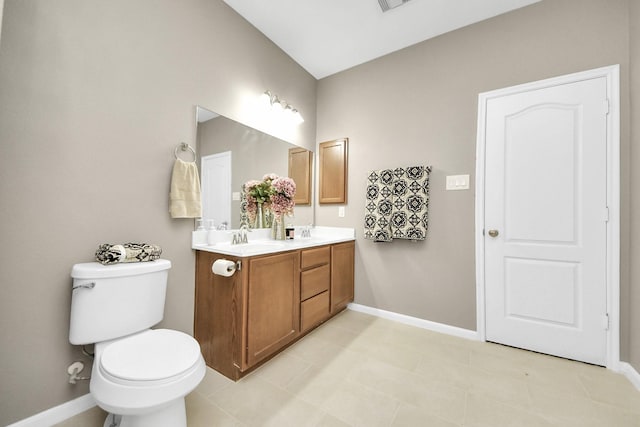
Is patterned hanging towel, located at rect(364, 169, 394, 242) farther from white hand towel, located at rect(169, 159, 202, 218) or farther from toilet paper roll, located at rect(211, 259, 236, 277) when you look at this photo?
white hand towel, located at rect(169, 159, 202, 218)

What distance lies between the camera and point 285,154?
266 centimetres

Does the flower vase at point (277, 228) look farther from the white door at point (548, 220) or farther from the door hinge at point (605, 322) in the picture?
the door hinge at point (605, 322)

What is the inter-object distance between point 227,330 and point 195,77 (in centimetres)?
174

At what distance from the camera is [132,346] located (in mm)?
1167

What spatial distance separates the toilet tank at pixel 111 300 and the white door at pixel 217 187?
0.60 meters

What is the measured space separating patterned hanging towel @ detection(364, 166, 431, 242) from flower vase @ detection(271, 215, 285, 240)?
2.77ft

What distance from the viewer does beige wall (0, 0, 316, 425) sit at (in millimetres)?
1148

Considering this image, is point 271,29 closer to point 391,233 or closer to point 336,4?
point 336,4

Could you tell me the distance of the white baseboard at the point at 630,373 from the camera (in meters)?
1.55

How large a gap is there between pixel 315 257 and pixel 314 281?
8.0 inches

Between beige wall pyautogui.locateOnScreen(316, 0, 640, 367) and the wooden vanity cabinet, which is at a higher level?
beige wall pyautogui.locateOnScreen(316, 0, 640, 367)

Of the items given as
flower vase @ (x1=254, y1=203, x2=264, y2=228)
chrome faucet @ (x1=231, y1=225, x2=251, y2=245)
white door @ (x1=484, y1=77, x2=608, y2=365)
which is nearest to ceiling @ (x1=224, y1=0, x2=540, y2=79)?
white door @ (x1=484, y1=77, x2=608, y2=365)

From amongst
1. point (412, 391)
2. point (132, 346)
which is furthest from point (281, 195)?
point (412, 391)

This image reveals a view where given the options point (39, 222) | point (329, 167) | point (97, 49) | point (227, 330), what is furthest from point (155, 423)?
point (329, 167)
